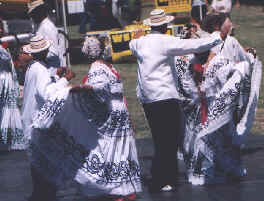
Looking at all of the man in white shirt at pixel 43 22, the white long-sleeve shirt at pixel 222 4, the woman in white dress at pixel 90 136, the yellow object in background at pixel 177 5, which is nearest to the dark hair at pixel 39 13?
the man in white shirt at pixel 43 22

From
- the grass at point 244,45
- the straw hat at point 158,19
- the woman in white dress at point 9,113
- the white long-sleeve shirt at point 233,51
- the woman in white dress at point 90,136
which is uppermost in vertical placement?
the straw hat at point 158,19

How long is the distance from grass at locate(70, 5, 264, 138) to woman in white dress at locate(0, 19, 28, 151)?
1.78 metres

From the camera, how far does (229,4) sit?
17656 millimetres

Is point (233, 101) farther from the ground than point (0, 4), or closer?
farther from the ground

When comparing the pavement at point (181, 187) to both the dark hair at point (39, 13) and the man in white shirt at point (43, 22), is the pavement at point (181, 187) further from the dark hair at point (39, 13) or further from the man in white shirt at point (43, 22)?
the dark hair at point (39, 13)

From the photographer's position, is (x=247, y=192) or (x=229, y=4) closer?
(x=247, y=192)

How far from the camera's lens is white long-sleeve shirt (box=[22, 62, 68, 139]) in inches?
279

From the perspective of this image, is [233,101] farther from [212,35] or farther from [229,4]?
[229,4]

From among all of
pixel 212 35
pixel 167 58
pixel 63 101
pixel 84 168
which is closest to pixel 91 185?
pixel 84 168

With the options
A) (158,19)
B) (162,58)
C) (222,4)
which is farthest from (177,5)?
(162,58)

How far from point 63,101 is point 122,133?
671 mm

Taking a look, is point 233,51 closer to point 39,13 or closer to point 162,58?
point 162,58

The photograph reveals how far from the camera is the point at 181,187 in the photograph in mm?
7801

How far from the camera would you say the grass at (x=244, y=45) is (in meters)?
11.5
